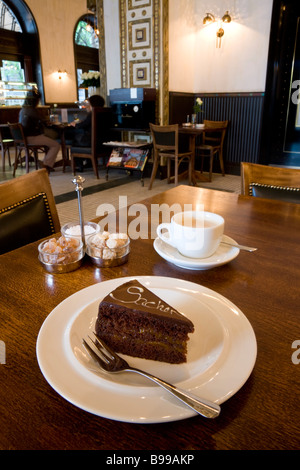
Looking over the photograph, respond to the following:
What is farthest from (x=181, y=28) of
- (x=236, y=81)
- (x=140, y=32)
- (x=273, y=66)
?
(x=273, y=66)

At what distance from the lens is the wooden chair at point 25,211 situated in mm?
1027

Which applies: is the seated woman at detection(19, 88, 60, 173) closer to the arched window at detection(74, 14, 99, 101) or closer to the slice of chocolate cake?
the slice of chocolate cake

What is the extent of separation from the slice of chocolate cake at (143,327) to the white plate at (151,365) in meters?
0.02

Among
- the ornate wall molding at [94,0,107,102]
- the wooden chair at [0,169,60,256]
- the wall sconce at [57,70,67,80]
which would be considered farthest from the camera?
the wall sconce at [57,70,67,80]

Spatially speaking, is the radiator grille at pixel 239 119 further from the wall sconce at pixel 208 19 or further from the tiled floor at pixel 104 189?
the wall sconce at pixel 208 19

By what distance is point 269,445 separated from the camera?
0.36 metres

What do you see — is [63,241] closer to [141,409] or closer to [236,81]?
[141,409]

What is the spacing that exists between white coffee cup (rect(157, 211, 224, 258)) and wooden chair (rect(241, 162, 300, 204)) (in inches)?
25.9

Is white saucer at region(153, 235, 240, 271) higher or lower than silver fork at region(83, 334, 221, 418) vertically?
higher

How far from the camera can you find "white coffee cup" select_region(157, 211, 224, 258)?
28.0 inches

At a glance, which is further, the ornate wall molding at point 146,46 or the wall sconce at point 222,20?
the wall sconce at point 222,20

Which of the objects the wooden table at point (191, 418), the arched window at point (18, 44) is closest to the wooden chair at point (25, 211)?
the wooden table at point (191, 418)

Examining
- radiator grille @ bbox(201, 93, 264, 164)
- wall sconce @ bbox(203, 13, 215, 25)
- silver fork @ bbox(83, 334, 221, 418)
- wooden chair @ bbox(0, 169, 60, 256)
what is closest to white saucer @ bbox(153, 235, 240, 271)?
silver fork @ bbox(83, 334, 221, 418)

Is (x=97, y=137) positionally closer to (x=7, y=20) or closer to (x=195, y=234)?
(x=195, y=234)
